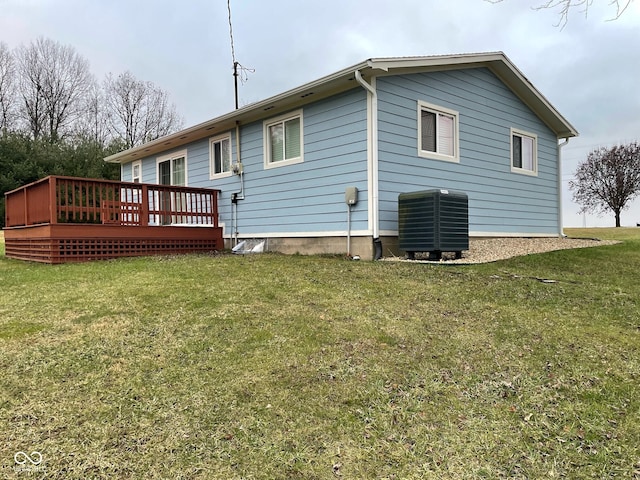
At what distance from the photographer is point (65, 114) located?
96.9 ft


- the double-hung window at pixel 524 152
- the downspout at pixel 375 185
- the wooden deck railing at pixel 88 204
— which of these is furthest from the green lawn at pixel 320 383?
the double-hung window at pixel 524 152

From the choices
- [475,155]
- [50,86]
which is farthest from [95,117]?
[475,155]

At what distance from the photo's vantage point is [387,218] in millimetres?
7973

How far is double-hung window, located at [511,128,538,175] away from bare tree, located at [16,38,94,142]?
26.1 m

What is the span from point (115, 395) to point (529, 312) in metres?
3.52

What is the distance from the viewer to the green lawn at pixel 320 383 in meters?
2.22

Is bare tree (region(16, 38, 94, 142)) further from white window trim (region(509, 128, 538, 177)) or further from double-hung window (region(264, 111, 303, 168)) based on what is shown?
white window trim (region(509, 128, 538, 177))

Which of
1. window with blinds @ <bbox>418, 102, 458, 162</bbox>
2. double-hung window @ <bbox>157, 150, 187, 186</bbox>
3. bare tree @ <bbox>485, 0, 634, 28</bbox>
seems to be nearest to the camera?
bare tree @ <bbox>485, 0, 634, 28</bbox>

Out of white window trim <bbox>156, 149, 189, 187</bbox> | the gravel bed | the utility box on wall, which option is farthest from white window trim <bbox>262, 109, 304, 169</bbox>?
white window trim <bbox>156, 149, 189, 187</bbox>

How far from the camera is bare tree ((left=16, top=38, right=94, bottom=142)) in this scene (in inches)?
1119

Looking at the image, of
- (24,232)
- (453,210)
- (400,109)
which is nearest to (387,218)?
(453,210)

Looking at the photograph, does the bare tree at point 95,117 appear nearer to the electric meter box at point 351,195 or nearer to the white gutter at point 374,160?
the electric meter box at point 351,195

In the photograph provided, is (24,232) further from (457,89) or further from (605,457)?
(605,457)

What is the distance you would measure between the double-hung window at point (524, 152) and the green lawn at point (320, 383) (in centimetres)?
652
